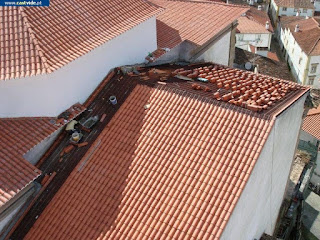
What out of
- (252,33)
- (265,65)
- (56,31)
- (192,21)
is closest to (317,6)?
(252,33)

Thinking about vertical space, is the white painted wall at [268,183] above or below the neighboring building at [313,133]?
below

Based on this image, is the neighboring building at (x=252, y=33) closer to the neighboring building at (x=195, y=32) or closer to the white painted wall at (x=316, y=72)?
the white painted wall at (x=316, y=72)

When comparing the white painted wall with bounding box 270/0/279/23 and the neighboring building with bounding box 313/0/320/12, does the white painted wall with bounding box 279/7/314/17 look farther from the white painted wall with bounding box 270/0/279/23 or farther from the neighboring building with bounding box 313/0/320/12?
the neighboring building with bounding box 313/0/320/12

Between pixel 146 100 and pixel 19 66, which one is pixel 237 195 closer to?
pixel 146 100

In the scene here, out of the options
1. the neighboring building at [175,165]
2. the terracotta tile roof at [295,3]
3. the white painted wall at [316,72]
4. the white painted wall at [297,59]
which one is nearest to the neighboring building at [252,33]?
the white painted wall at [297,59]

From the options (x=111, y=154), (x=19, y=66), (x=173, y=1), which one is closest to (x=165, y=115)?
(x=111, y=154)

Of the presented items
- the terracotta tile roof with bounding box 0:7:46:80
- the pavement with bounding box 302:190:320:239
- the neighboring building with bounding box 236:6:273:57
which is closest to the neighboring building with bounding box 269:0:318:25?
the neighboring building with bounding box 236:6:273:57

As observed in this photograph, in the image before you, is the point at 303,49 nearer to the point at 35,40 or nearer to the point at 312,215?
the point at 312,215
